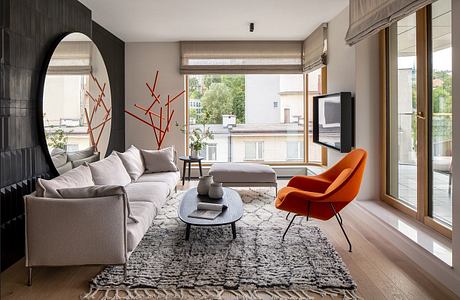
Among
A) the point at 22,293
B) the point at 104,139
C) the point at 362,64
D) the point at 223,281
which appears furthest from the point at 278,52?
the point at 22,293

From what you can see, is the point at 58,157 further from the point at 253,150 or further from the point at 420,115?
the point at 253,150

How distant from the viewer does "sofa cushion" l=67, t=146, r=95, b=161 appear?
13.6ft

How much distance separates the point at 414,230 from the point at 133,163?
333 centimetres

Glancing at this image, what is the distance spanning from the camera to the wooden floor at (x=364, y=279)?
2.45m

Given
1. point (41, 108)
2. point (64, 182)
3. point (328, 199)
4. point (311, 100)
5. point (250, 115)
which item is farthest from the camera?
point (250, 115)

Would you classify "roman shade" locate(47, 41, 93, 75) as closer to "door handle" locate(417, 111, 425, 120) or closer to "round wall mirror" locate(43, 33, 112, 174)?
"round wall mirror" locate(43, 33, 112, 174)

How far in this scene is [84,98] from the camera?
4480mm

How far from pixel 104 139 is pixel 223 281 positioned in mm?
3318

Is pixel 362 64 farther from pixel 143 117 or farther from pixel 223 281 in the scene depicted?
pixel 143 117

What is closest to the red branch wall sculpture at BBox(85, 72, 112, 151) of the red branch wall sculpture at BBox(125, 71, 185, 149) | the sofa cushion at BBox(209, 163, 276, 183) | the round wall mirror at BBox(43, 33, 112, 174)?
the round wall mirror at BBox(43, 33, 112, 174)

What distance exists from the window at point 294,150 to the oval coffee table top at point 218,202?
327 centimetres

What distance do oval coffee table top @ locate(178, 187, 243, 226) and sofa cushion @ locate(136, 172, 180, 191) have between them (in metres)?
0.61

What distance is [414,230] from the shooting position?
3232 mm

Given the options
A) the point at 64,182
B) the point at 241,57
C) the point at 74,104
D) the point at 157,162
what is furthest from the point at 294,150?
the point at 64,182
